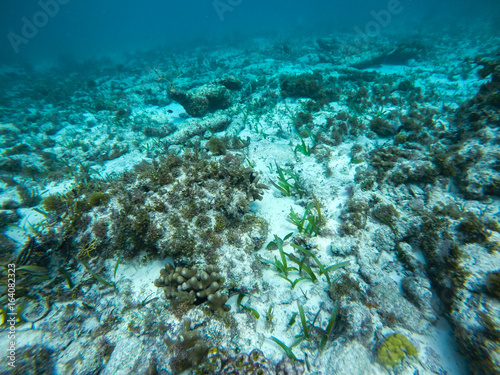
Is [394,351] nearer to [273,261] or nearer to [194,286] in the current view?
[273,261]

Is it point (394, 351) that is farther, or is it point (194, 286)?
point (194, 286)

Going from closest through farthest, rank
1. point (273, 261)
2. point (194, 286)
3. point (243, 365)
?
point (243, 365) < point (194, 286) < point (273, 261)

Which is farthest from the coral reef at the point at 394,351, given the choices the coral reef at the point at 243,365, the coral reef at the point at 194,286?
the coral reef at the point at 194,286

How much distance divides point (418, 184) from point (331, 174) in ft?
7.20

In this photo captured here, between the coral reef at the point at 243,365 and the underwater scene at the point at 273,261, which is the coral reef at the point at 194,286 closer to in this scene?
the underwater scene at the point at 273,261

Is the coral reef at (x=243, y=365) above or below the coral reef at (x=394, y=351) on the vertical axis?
below

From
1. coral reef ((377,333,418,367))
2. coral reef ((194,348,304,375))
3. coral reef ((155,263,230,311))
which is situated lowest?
coral reef ((194,348,304,375))

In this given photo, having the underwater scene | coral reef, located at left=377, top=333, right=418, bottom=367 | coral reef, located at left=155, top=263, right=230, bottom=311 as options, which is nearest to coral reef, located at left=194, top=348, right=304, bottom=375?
the underwater scene

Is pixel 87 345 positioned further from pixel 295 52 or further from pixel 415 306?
pixel 295 52

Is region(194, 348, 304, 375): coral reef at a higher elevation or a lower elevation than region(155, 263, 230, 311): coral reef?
lower

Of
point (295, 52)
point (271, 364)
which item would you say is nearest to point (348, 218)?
point (271, 364)

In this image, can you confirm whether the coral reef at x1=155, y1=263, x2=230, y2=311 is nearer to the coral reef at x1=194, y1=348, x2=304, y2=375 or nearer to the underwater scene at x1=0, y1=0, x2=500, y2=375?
the underwater scene at x1=0, y1=0, x2=500, y2=375

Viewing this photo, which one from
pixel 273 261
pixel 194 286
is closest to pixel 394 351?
pixel 273 261

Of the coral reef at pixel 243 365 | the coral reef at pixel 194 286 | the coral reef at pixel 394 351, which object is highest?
the coral reef at pixel 194 286
